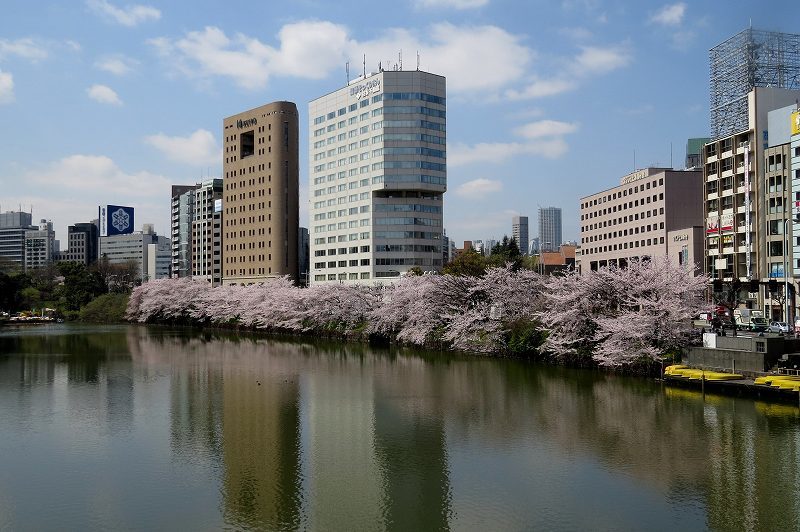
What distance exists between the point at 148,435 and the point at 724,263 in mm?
52754

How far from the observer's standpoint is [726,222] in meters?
Answer: 60.3

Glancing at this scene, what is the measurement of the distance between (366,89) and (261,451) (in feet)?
248

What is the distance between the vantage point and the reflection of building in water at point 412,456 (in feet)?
57.6

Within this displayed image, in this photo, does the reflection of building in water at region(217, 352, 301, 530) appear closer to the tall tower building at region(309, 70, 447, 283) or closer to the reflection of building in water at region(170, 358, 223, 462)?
the reflection of building in water at region(170, 358, 223, 462)

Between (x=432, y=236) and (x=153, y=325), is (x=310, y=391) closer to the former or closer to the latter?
(x=432, y=236)

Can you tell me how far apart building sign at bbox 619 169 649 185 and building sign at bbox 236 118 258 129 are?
207 ft

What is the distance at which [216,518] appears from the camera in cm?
1712

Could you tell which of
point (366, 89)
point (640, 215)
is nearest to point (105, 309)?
point (366, 89)

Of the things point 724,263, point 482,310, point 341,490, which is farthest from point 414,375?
point 724,263

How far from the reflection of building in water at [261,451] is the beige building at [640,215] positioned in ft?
152

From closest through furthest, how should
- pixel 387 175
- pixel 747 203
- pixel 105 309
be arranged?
pixel 747 203 → pixel 387 175 → pixel 105 309

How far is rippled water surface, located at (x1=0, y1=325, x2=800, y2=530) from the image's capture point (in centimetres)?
1747

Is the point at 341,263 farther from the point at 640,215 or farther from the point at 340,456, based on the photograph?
the point at 340,456

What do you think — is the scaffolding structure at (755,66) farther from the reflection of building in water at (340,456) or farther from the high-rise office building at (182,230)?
the high-rise office building at (182,230)
